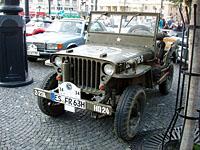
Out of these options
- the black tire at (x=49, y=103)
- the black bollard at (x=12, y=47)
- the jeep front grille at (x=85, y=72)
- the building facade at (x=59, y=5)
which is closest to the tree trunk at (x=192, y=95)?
the jeep front grille at (x=85, y=72)

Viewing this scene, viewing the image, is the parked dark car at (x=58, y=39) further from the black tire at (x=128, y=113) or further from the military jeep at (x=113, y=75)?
the black tire at (x=128, y=113)

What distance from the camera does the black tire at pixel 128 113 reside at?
413 cm

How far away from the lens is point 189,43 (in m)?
3.50

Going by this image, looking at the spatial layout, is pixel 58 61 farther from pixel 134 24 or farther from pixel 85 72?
pixel 134 24

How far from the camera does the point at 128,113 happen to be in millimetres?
4172

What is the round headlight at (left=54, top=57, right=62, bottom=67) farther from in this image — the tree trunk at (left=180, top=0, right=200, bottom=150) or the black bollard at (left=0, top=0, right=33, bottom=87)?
the black bollard at (left=0, top=0, right=33, bottom=87)

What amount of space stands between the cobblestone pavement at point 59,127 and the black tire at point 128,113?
Answer: 0.21 meters

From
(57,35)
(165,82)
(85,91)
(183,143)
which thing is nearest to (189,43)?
(183,143)

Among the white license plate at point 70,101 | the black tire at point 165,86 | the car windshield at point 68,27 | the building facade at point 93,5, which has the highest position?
the building facade at point 93,5

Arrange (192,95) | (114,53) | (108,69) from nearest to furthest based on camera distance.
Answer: (192,95) < (108,69) < (114,53)

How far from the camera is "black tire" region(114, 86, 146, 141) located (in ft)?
13.6

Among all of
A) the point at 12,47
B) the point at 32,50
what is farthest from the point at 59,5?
the point at 12,47

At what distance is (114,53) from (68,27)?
19.6ft

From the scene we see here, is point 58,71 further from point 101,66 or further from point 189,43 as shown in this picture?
point 189,43
